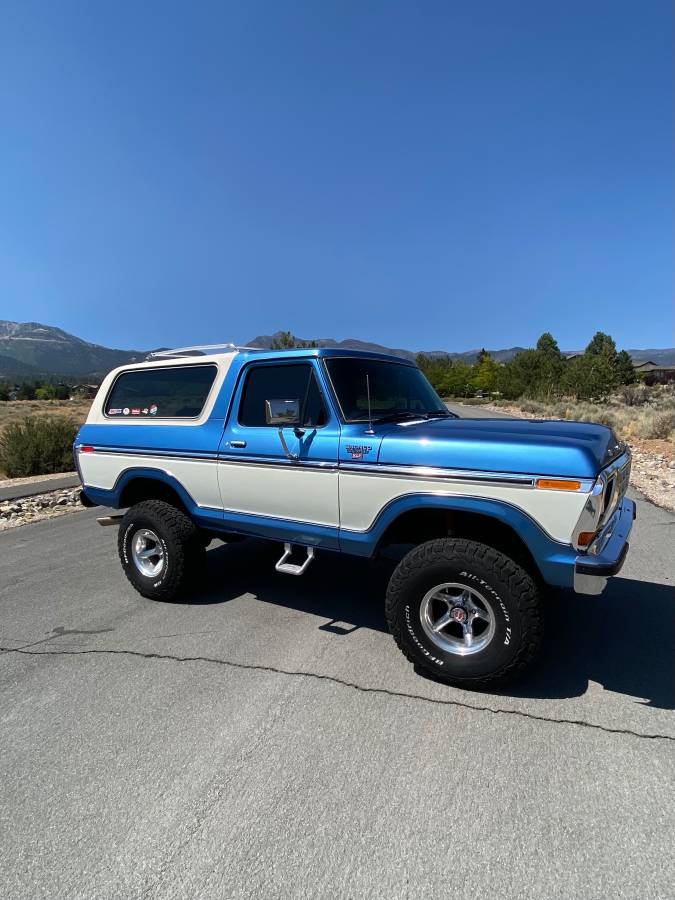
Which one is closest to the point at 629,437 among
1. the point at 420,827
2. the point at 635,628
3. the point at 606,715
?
the point at 635,628

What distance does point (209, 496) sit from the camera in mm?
4254

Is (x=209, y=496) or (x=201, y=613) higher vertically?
(x=209, y=496)

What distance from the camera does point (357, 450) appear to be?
338 centimetres

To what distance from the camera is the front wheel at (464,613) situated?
2.88 meters

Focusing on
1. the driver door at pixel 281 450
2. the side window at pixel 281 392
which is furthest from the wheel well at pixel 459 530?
the side window at pixel 281 392

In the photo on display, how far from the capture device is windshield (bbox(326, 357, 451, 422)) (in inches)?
145

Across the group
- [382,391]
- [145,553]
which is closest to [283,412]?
[382,391]

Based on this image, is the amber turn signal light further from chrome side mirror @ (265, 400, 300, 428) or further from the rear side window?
the rear side window

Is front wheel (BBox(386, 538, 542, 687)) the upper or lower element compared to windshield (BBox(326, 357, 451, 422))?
lower

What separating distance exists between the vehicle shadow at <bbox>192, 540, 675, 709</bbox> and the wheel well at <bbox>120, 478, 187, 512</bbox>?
3.02ft

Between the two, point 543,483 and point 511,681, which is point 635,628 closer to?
point 511,681

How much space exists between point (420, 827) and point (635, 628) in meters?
2.44

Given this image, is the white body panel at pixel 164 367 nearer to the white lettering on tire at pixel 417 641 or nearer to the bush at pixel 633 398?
the white lettering on tire at pixel 417 641

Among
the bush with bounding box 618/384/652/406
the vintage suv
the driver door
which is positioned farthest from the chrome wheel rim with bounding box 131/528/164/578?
the bush with bounding box 618/384/652/406
